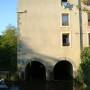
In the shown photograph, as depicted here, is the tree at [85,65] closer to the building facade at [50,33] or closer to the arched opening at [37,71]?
the building facade at [50,33]

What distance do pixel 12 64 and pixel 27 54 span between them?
21588 mm

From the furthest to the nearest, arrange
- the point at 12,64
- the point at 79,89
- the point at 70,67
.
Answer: the point at 12,64, the point at 70,67, the point at 79,89

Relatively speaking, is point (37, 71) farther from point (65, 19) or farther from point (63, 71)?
point (65, 19)

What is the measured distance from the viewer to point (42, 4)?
55.3m

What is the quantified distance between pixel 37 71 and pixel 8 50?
1001 inches

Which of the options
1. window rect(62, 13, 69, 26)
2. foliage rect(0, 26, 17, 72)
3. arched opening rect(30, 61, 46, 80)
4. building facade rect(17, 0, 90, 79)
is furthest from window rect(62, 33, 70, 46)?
foliage rect(0, 26, 17, 72)

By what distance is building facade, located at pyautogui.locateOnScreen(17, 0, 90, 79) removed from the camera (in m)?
54.7

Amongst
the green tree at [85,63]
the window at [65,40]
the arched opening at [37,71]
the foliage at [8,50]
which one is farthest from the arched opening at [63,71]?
the foliage at [8,50]

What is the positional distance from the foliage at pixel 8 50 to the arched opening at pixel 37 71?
11.1m

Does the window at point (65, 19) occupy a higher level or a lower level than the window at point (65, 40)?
higher

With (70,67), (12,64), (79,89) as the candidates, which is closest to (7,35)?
(12,64)

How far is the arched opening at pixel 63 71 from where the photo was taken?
57553 millimetres

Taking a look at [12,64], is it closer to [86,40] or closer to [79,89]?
[86,40]

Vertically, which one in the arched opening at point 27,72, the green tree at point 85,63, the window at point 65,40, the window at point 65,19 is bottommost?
the arched opening at point 27,72
